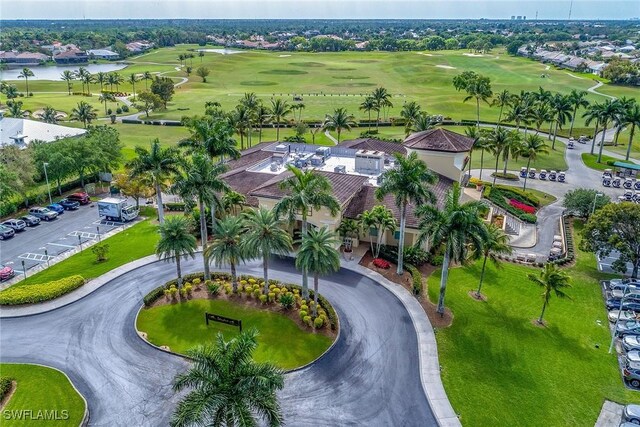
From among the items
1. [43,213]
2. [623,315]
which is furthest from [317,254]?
[43,213]

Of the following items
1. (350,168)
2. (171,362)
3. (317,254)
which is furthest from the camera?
(350,168)

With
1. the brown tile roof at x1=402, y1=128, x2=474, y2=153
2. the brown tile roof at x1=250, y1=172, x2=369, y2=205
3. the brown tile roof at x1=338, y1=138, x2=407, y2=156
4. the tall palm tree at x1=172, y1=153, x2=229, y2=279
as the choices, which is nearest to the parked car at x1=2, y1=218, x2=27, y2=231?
the tall palm tree at x1=172, y1=153, x2=229, y2=279

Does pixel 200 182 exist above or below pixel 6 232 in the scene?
above

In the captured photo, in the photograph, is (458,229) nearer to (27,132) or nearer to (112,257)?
(112,257)

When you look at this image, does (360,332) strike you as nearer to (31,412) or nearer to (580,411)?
(580,411)

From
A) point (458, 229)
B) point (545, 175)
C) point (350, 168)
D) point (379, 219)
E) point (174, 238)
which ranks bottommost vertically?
point (545, 175)

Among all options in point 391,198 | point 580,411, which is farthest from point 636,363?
point 391,198

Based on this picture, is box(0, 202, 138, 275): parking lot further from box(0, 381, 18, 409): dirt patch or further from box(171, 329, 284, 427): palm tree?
box(171, 329, 284, 427): palm tree

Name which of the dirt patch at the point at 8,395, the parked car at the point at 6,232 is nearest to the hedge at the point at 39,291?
the dirt patch at the point at 8,395
